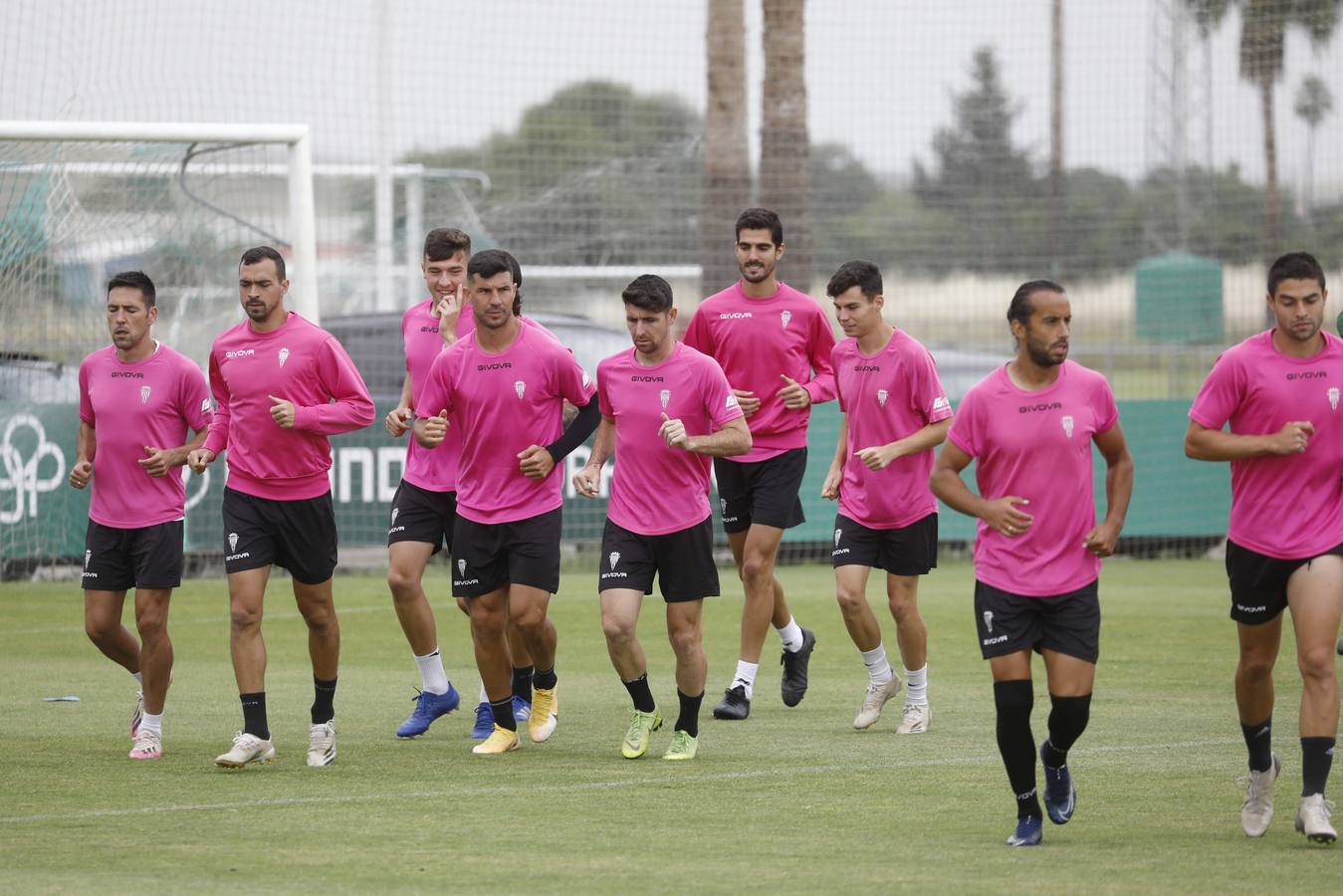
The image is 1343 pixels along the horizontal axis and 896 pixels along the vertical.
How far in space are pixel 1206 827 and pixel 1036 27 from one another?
15489mm

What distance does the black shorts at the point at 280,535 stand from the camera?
350 inches

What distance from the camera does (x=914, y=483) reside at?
9.93 meters

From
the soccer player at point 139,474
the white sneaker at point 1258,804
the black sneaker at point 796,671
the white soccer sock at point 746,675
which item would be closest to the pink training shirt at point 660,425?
the white soccer sock at point 746,675

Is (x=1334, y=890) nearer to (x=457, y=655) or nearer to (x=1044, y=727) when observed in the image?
(x=1044, y=727)

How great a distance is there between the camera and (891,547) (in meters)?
9.98

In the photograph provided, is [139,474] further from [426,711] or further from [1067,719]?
[1067,719]

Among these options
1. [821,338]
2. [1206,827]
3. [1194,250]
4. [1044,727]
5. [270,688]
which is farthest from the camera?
[1194,250]

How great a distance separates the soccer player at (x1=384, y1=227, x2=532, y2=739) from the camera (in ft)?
32.6

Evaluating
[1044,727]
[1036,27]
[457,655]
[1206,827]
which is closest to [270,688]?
[457,655]

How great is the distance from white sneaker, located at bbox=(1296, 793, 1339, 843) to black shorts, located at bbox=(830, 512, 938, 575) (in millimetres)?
3132

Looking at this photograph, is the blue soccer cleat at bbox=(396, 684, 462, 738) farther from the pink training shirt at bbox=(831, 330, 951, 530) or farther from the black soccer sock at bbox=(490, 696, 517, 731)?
the pink training shirt at bbox=(831, 330, 951, 530)

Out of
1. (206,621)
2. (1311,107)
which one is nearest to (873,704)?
(206,621)

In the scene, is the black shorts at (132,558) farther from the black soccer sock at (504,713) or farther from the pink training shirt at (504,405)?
the black soccer sock at (504,713)

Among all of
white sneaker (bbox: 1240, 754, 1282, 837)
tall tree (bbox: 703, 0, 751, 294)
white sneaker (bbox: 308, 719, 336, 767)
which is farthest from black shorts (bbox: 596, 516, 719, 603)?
tall tree (bbox: 703, 0, 751, 294)
